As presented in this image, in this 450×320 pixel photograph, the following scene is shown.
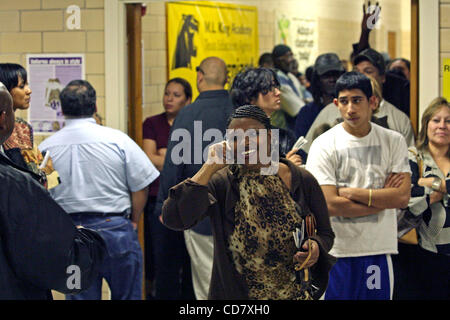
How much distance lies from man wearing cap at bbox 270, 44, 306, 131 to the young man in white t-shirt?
34 cm

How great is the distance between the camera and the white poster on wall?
24.8ft

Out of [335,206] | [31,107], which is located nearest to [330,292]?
[335,206]

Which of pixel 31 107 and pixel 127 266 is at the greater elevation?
pixel 31 107

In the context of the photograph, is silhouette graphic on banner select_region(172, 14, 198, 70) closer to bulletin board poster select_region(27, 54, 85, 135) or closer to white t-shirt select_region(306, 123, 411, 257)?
bulletin board poster select_region(27, 54, 85, 135)

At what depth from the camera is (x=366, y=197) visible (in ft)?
11.3

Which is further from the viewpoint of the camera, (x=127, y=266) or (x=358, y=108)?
(x=127, y=266)

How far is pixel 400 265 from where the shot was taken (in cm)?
403

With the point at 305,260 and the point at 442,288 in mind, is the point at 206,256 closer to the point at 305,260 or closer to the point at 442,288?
the point at 442,288

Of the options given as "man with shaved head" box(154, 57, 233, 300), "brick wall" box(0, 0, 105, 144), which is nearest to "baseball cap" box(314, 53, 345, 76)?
"man with shaved head" box(154, 57, 233, 300)

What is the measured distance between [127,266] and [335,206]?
3.95 feet
